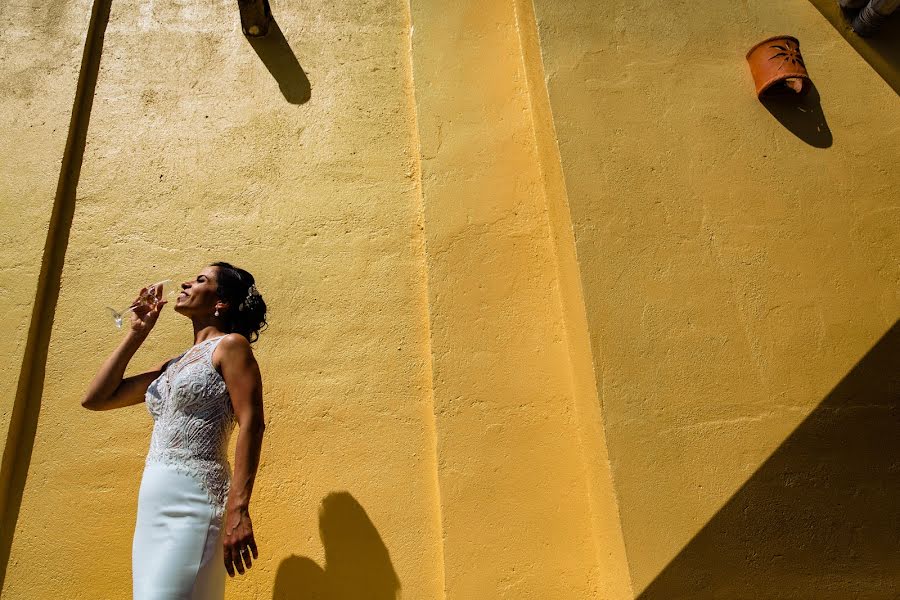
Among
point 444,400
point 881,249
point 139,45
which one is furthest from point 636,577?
point 139,45

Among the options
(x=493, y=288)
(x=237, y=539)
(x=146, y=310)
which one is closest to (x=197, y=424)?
(x=237, y=539)

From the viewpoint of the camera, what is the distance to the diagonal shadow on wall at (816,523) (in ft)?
6.92

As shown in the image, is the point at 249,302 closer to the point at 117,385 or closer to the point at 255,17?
the point at 117,385

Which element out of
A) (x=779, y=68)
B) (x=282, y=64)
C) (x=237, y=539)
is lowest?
(x=779, y=68)

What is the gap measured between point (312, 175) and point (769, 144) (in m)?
2.14

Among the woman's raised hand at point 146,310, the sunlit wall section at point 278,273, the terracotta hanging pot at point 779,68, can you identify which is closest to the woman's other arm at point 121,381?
the woman's raised hand at point 146,310

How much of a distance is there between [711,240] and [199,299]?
198 cm

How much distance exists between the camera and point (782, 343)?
247 centimetres

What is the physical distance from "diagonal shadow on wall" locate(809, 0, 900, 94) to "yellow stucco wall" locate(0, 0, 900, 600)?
144 millimetres

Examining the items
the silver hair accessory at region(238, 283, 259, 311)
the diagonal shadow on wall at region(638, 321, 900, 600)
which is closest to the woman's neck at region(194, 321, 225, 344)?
the silver hair accessory at region(238, 283, 259, 311)

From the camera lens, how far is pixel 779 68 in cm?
295

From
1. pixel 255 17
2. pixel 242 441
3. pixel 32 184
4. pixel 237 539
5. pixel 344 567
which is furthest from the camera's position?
pixel 255 17

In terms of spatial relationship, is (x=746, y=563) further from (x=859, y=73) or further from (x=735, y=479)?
(x=859, y=73)

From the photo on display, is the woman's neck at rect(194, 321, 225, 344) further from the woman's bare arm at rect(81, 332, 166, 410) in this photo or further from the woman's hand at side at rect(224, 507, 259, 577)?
the woman's hand at side at rect(224, 507, 259, 577)
